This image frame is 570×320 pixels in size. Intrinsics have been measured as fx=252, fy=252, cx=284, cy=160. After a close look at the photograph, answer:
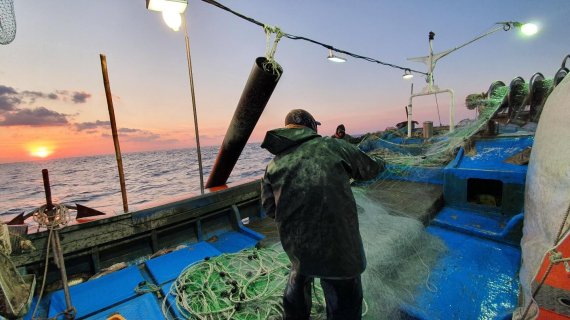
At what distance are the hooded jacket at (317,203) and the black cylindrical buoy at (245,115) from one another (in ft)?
6.44

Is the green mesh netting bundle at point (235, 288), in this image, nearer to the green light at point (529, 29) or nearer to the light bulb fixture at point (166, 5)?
the light bulb fixture at point (166, 5)

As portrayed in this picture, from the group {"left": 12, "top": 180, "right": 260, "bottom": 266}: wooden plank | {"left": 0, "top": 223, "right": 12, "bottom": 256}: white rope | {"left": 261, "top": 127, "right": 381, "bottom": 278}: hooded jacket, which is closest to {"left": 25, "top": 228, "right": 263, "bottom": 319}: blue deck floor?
{"left": 12, "top": 180, "right": 260, "bottom": 266}: wooden plank

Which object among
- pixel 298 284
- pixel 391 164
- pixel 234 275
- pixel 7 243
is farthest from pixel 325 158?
pixel 391 164

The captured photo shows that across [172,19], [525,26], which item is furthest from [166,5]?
[525,26]

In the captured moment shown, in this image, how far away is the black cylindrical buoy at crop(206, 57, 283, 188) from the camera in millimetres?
3913

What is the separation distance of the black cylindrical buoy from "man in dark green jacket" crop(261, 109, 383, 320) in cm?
190

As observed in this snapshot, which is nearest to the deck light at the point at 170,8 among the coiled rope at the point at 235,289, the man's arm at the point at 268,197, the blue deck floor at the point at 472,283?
the man's arm at the point at 268,197

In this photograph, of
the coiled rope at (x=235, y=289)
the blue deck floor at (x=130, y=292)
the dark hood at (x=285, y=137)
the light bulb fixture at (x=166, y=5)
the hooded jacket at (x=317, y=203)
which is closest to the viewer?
the hooded jacket at (x=317, y=203)

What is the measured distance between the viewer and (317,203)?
2.03m

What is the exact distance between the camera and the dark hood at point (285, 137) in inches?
87.6

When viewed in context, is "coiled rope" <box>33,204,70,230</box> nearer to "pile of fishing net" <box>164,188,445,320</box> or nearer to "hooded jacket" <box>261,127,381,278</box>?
"pile of fishing net" <box>164,188,445,320</box>

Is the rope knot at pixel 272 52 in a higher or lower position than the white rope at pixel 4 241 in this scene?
higher

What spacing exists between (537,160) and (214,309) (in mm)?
3990

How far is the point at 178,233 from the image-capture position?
4434mm
